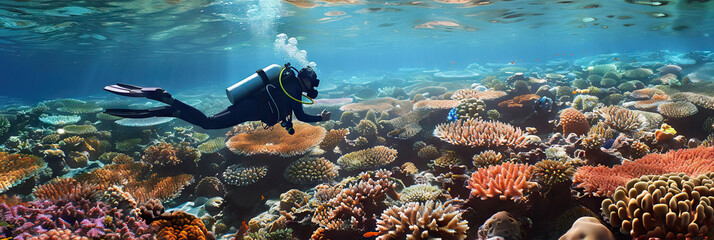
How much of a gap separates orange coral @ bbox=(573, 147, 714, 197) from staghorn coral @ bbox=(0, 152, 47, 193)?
10163mm

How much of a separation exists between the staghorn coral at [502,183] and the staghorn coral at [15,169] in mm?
8840

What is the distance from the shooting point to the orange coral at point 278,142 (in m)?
6.57

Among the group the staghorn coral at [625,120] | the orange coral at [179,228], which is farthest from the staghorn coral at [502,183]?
the staghorn coral at [625,120]

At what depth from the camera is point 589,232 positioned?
265cm

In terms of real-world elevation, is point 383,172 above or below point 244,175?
above

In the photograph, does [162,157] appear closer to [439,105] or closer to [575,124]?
[439,105]

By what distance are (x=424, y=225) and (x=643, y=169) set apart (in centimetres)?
296

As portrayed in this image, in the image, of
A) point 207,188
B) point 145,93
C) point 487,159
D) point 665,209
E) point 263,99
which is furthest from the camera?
point 207,188

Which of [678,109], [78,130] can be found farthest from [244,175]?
[678,109]

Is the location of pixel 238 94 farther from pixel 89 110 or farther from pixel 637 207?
pixel 89 110

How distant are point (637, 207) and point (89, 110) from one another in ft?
58.4

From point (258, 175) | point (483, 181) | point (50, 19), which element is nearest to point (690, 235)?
point (483, 181)

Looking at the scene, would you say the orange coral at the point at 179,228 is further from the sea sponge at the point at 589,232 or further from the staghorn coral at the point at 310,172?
the sea sponge at the point at 589,232

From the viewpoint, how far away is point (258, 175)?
21.0ft
